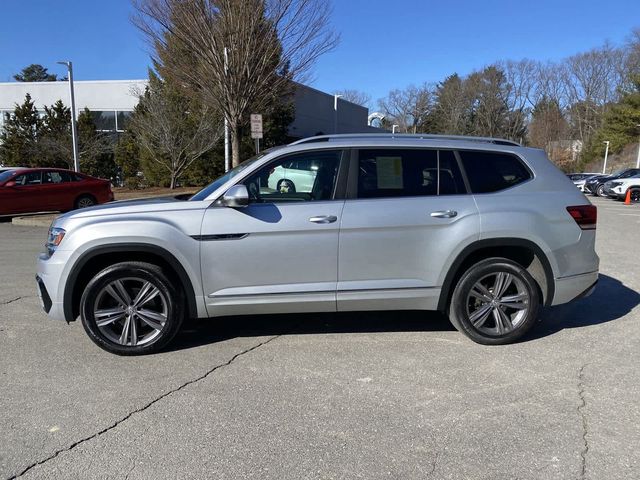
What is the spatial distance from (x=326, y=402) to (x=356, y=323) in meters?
1.74

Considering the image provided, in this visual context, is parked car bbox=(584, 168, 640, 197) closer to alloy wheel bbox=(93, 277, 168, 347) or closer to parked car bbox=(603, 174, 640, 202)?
parked car bbox=(603, 174, 640, 202)

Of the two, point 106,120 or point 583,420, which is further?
point 106,120

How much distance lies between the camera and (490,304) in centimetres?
449

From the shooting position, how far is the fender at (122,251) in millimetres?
4129

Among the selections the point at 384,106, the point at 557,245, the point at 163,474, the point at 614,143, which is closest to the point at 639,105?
the point at 614,143

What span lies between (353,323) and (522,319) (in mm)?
1636

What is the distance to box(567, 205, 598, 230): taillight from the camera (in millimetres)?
4488

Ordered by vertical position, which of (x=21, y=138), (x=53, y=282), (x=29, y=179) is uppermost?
(x=21, y=138)

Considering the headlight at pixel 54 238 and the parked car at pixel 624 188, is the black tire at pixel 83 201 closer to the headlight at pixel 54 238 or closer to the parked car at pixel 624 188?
the headlight at pixel 54 238

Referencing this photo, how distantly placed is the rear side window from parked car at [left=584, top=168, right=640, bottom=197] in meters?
26.6

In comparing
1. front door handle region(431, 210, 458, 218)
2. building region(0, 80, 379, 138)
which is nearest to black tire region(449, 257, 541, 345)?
front door handle region(431, 210, 458, 218)

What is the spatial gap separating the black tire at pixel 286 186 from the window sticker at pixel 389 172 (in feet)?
2.57

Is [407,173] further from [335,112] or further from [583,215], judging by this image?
[335,112]

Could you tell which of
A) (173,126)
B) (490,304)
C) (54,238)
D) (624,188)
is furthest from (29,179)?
(624,188)
